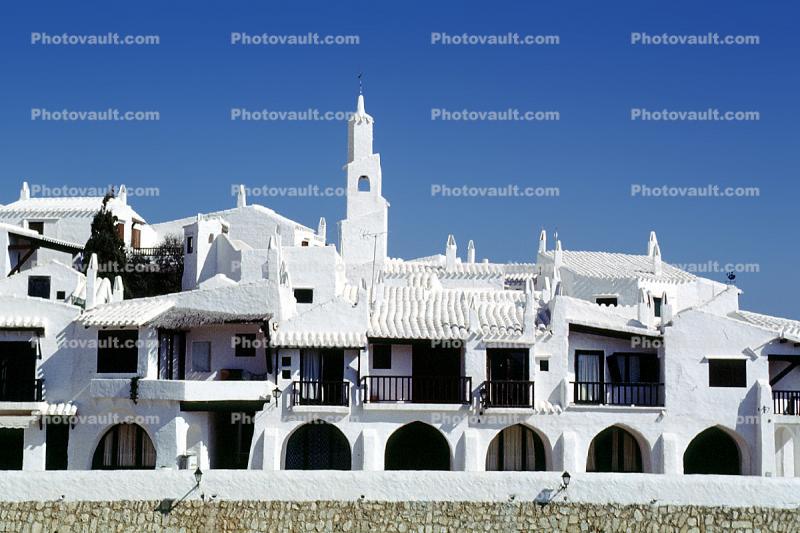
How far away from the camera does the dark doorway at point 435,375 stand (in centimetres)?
3762

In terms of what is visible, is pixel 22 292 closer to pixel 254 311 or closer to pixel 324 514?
pixel 254 311

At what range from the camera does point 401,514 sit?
31188mm

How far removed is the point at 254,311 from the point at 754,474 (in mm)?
17802

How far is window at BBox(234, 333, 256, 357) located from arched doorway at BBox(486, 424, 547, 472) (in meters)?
9.00

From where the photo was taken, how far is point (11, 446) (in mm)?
38219

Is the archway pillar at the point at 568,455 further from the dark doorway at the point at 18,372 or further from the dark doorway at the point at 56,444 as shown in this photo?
the dark doorway at the point at 18,372

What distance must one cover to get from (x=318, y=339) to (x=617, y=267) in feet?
76.8

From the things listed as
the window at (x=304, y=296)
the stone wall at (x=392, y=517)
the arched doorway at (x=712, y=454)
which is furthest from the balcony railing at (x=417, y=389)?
the window at (x=304, y=296)

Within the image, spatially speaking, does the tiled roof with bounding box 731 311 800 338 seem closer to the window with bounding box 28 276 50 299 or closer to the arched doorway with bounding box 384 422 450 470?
the arched doorway with bounding box 384 422 450 470

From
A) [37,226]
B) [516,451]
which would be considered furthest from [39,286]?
[516,451]

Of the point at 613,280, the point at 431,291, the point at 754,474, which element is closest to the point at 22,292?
the point at 431,291

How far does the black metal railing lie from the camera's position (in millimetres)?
38250

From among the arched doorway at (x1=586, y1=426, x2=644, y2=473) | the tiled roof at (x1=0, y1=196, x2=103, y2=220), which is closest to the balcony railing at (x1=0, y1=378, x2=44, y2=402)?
the arched doorway at (x1=586, y1=426, x2=644, y2=473)

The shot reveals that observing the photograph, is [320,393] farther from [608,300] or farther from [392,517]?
[608,300]
